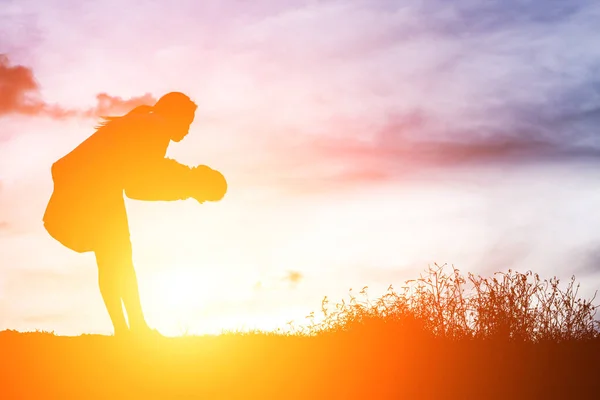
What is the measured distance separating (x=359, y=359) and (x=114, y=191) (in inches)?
129

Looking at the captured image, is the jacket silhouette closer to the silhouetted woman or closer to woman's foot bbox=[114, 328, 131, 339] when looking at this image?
the silhouetted woman

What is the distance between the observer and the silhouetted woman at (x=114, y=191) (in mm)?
7629

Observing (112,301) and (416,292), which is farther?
(416,292)

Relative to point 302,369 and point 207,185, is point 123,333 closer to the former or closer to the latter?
point 207,185

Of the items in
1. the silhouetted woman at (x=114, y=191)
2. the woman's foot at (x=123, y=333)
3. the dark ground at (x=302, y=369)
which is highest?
the silhouetted woman at (x=114, y=191)

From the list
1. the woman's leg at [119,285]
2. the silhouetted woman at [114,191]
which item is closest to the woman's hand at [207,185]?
A: the silhouetted woman at [114,191]

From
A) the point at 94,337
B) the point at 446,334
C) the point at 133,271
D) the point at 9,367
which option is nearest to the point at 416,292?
the point at 446,334

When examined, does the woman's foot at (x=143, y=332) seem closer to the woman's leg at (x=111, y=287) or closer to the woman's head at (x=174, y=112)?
the woman's leg at (x=111, y=287)

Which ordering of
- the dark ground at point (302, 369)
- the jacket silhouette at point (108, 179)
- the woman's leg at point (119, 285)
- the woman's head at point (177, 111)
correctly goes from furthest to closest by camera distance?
the woman's head at point (177, 111) < the jacket silhouette at point (108, 179) < the woman's leg at point (119, 285) < the dark ground at point (302, 369)

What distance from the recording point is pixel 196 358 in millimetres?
7555

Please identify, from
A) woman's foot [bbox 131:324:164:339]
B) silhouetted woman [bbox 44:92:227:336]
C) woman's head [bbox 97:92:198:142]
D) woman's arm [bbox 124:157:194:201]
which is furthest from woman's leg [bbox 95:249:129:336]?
woman's head [bbox 97:92:198:142]

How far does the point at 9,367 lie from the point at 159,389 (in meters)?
2.17

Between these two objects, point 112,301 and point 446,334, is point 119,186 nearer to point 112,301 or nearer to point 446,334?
point 112,301

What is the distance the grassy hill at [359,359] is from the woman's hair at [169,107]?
2605mm
